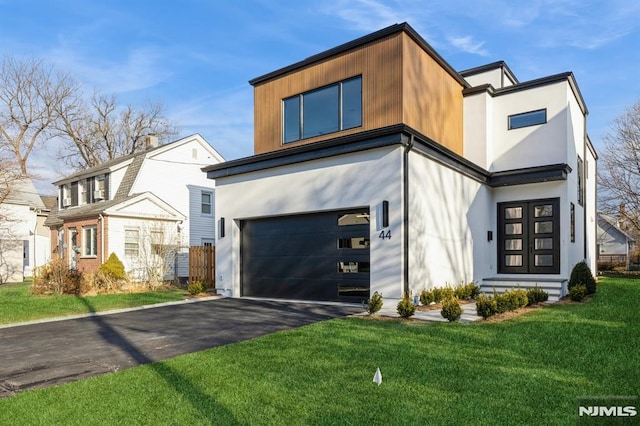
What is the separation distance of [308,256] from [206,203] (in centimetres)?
1390

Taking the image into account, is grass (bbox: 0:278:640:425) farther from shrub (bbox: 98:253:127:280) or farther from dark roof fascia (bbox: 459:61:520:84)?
shrub (bbox: 98:253:127:280)

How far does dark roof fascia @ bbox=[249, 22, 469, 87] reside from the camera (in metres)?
11.2

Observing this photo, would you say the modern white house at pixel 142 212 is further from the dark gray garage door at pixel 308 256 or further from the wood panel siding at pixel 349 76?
the wood panel siding at pixel 349 76

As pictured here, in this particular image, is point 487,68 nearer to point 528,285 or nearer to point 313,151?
point 528,285

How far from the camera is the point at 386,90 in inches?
444

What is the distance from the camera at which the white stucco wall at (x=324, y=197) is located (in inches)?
396

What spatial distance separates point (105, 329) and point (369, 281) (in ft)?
19.2

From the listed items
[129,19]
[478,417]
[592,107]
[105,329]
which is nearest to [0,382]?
[105,329]

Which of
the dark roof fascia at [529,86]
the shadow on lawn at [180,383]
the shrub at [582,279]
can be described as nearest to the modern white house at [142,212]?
the shadow on lawn at [180,383]

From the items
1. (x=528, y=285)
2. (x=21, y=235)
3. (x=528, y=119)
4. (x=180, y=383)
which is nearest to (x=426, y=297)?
(x=528, y=285)

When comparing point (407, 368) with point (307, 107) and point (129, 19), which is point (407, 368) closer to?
point (307, 107)

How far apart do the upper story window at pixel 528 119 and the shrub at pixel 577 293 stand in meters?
5.65

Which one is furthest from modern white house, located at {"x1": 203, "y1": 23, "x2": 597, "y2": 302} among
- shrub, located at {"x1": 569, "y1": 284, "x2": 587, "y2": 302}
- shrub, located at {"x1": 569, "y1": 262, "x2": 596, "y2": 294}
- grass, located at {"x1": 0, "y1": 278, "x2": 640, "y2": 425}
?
grass, located at {"x1": 0, "y1": 278, "x2": 640, "y2": 425}

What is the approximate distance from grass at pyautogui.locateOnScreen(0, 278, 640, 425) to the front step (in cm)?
539
